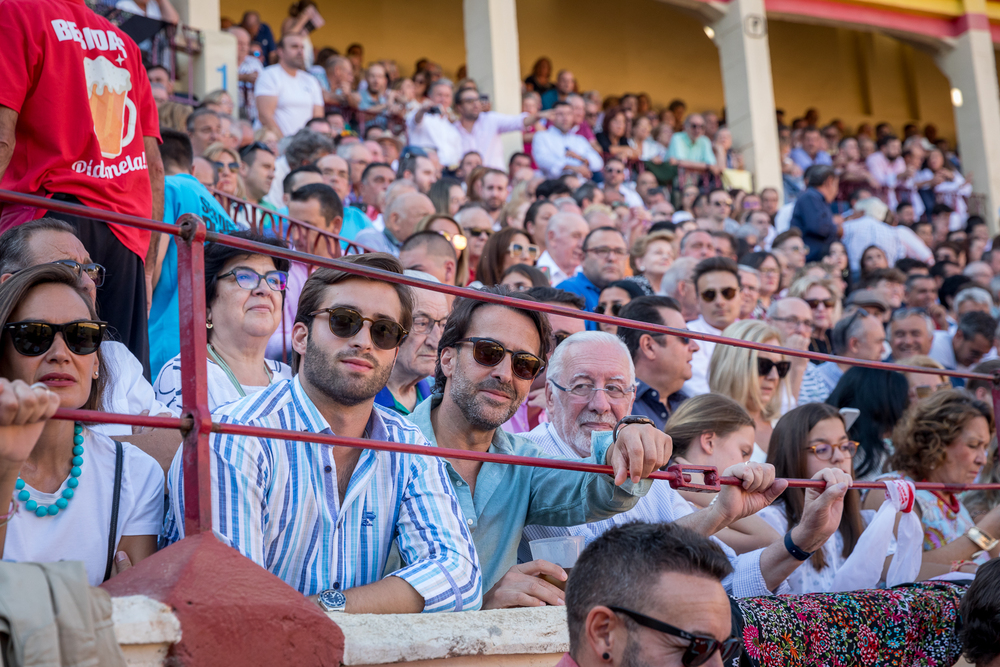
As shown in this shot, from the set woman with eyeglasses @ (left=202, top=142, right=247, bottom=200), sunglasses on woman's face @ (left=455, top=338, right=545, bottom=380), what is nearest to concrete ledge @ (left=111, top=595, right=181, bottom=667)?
sunglasses on woman's face @ (left=455, top=338, right=545, bottom=380)

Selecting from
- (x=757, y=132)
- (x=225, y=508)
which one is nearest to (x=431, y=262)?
(x=225, y=508)

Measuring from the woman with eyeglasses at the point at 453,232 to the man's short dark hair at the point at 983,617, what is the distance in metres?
3.57

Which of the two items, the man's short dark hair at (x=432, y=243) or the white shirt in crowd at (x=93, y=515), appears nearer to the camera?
the white shirt in crowd at (x=93, y=515)

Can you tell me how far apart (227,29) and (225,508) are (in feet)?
36.2

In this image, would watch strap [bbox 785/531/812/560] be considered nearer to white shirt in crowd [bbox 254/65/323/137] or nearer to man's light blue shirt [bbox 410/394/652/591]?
man's light blue shirt [bbox 410/394/652/591]

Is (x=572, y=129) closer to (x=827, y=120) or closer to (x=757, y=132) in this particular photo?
(x=757, y=132)

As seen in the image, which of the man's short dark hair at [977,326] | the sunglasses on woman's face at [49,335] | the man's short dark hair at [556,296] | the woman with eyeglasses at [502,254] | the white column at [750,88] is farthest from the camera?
Answer: the white column at [750,88]

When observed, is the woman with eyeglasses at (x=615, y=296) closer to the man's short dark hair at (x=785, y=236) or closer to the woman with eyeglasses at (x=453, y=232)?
the woman with eyeglasses at (x=453, y=232)

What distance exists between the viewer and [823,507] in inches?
129

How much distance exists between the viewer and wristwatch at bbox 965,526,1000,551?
13.2 ft

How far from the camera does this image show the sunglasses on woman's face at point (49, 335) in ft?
8.14

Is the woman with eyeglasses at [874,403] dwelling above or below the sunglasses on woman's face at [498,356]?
below

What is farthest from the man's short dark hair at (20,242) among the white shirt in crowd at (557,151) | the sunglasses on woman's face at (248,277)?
the white shirt in crowd at (557,151)

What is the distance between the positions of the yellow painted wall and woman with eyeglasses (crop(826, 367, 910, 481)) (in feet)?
41.1
